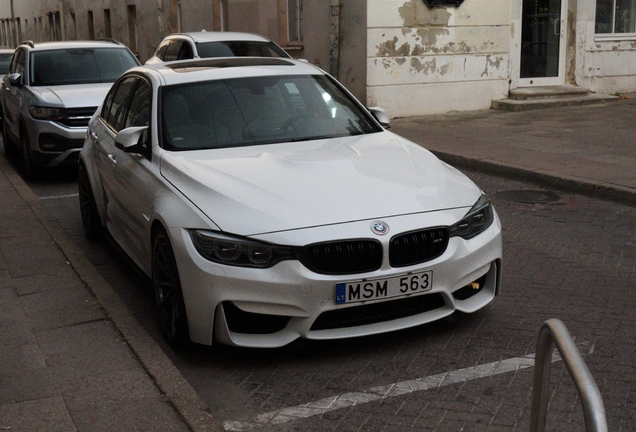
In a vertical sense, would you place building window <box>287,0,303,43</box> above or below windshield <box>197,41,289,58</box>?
above

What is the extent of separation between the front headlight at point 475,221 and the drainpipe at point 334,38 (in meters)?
12.0

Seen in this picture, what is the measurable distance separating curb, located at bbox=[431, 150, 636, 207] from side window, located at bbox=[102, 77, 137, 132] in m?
4.82

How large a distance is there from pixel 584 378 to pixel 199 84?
419 cm

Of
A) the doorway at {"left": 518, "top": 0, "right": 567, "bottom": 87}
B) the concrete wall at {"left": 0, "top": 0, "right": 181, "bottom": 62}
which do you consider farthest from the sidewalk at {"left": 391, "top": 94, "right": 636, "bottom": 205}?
the concrete wall at {"left": 0, "top": 0, "right": 181, "bottom": 62}

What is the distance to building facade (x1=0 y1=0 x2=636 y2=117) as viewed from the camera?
15977 millimetres

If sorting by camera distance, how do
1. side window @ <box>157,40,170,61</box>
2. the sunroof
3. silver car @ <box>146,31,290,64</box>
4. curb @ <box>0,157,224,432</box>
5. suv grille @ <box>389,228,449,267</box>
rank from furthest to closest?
side window @ <box>157,40,170,61</box>
silver car @ <box>146,31,290,64</box>
the sunroof
suv grille @ <box>389,228,449,267</box>
curb @ <box>0,157,224,432</box>

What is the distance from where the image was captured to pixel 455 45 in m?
16.4

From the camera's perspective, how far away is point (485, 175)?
1070cm

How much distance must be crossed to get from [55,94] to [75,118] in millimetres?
524

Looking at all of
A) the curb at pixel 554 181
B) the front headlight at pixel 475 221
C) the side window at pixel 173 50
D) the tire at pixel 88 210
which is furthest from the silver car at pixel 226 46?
the front headlight at pixel 475 221

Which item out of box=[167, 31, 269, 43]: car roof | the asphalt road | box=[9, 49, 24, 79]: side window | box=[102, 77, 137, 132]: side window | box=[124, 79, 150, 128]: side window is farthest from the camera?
box=[167, 31, 269, 43]: car roof

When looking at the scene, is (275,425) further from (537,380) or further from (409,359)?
(537,380)

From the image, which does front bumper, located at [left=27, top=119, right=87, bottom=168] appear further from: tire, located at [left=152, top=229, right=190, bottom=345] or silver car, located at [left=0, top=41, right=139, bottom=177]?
tire, located at [left=152, top=229, right=190, bottom=345]

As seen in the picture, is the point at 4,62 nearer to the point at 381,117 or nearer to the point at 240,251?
the point at 381,117
